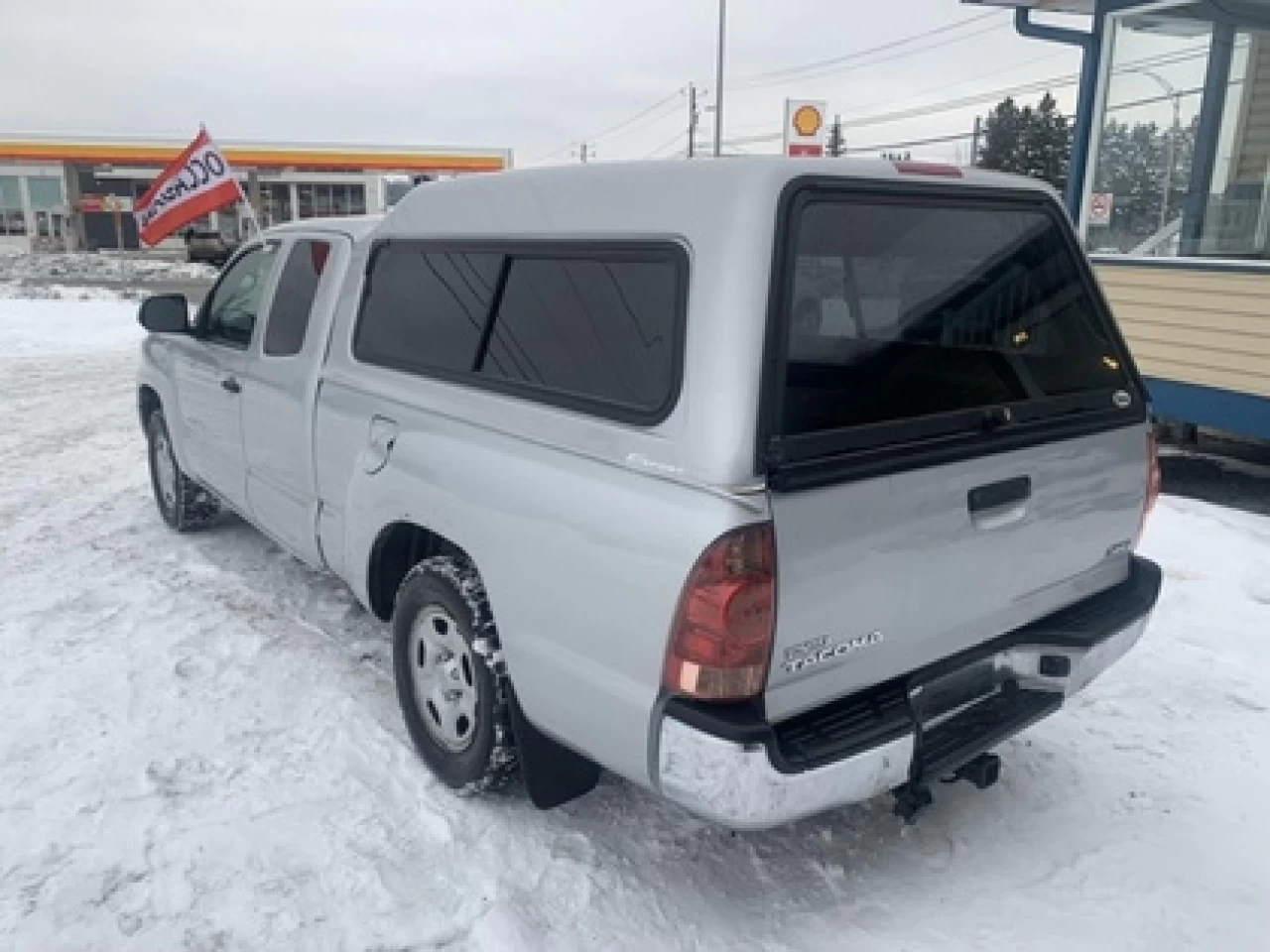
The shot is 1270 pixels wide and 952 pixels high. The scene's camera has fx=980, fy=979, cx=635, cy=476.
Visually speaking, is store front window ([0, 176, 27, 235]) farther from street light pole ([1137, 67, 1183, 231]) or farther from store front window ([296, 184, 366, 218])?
street light pole ([1137, 67, 1183, 231])

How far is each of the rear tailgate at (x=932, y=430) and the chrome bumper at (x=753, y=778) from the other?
0.51 ft

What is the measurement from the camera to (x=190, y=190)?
8.85 metres

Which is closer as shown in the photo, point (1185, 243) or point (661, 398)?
point (661, 398)

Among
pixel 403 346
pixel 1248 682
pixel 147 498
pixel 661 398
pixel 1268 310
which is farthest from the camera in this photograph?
pixel 1268 310

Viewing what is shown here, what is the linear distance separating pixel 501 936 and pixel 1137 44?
8.90 m

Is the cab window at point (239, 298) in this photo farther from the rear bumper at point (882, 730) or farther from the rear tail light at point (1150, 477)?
the rear tail light at point (1150, 477)

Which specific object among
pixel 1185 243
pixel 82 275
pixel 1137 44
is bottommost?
pixel 82 275

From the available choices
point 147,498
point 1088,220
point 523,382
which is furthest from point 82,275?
point 523,382

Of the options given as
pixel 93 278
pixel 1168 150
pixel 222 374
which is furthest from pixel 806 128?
pixel 93 278

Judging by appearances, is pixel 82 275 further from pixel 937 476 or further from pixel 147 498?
pixel 937 476

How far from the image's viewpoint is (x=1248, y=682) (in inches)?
164

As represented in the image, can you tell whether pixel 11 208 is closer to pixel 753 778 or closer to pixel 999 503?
pixel 999 503

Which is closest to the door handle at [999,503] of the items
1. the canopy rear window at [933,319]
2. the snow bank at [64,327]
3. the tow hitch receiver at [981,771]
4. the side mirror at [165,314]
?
the canopy rear window at [933,319]

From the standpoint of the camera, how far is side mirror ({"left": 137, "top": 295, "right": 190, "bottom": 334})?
5.01 meters
